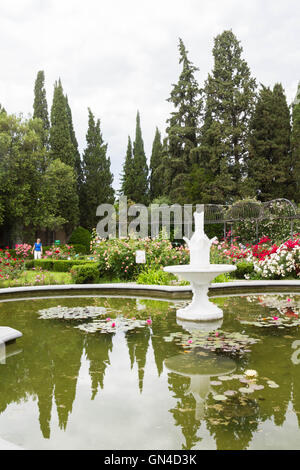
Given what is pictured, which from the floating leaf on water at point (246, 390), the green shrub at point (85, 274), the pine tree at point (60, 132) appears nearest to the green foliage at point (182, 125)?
the pine tree at point (60, 132)

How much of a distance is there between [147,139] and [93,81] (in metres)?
10.8

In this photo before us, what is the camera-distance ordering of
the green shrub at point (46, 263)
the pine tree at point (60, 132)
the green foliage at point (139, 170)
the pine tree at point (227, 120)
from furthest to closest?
1. the green foliage at point (139, 170)
2. the pine tree at point (60, 132)
3. the pine tree at point (227, 120)
4. the green shrub at point (46, 263)

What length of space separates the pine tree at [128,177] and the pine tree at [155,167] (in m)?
1.85

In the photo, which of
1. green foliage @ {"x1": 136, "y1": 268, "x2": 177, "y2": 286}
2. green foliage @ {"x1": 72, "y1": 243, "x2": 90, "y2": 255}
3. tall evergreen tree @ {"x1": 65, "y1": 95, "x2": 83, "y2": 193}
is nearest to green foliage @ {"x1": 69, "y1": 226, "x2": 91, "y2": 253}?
green foliage @ {"x1": 72, "y1": 243, "x2": 90, "y2": 255}

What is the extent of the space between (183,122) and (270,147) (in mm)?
5979

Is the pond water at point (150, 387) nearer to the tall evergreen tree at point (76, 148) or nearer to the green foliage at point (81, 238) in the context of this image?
the green foliage at point (81, 238)

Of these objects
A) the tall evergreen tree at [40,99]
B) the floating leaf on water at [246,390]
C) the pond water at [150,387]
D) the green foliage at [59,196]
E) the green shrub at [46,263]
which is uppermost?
the tall evergreen tree at [40,99]

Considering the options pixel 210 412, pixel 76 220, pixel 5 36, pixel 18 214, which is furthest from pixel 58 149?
pixel 210 412

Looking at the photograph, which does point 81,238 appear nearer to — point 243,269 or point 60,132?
point 60,132

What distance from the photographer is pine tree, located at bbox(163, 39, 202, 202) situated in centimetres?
2588

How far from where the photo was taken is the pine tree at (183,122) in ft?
84.9

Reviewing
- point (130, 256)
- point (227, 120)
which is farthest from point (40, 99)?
point (130, 256)
